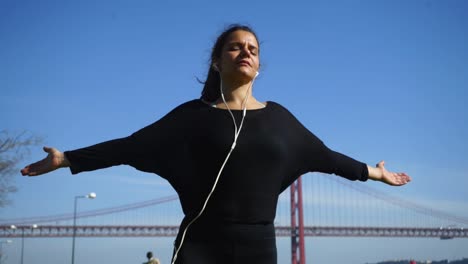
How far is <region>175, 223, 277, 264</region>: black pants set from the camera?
6.48 ft

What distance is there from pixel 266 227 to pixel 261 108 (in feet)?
1.55

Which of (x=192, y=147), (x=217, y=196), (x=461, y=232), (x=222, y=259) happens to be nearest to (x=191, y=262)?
(x=222, y=259)

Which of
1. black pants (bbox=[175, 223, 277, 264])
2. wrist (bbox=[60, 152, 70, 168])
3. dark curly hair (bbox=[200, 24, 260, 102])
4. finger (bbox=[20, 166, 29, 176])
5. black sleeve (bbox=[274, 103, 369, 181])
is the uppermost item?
dark curly hair (bbox=[200, 24, 260, 102])

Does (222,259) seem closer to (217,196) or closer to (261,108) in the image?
(217,196)

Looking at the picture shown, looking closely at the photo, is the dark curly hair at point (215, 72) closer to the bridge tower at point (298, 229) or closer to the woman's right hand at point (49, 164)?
the woman's right hand at point (49, 164)

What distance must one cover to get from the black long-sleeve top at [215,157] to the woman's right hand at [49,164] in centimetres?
3

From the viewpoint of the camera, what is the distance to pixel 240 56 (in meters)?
2.21

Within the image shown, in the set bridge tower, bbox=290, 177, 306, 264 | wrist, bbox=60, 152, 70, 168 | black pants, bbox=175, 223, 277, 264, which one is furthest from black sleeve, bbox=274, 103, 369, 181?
bridge tower, bbox=290, 177, 306, 264

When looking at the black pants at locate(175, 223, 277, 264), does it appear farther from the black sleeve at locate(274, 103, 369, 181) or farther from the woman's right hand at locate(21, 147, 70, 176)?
the woman's right hand at locate(21, 147, 70, 176)

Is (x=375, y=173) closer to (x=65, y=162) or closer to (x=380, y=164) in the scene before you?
(x=380, y=164)

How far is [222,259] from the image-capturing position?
1978mm

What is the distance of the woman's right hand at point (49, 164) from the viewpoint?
6.53 ft

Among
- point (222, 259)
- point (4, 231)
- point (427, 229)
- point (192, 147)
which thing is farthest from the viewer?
point (427, 229)

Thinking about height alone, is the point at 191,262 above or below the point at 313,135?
below
